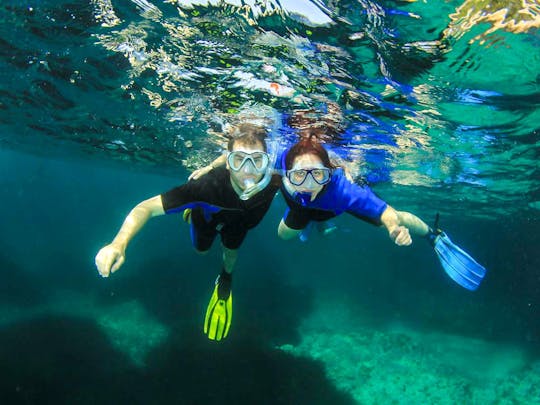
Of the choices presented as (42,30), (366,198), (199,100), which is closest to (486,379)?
(366,198)

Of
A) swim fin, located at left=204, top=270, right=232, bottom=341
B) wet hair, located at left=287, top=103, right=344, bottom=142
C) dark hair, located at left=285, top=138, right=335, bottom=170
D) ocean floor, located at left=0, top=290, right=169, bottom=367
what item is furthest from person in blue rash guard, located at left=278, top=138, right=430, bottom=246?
ocean floor, located at left=0, top=290, right=169, bottom=367

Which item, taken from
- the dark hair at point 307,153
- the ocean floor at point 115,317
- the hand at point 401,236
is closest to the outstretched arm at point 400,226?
the hand at point 401,236

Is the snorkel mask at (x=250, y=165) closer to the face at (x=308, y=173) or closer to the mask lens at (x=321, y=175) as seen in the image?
the face at (x=308, y=173)

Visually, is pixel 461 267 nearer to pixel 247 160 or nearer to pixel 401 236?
pixel 401 236

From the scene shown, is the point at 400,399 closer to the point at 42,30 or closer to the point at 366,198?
the point at 366,198

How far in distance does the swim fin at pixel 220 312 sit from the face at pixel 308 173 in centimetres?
369

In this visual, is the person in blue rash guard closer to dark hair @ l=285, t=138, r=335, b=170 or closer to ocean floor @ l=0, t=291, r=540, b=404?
dark hair @ l=285, t=138, r=335, b=170

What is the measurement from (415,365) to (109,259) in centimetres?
2065

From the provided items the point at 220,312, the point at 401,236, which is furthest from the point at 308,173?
the point at 220,312

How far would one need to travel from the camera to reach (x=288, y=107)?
10805 mm

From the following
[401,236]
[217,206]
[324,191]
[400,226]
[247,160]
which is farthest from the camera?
[324,191]

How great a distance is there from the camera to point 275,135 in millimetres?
13766

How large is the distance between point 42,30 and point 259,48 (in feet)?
19.6

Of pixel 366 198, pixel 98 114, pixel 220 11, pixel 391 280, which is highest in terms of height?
pixel 220 11
